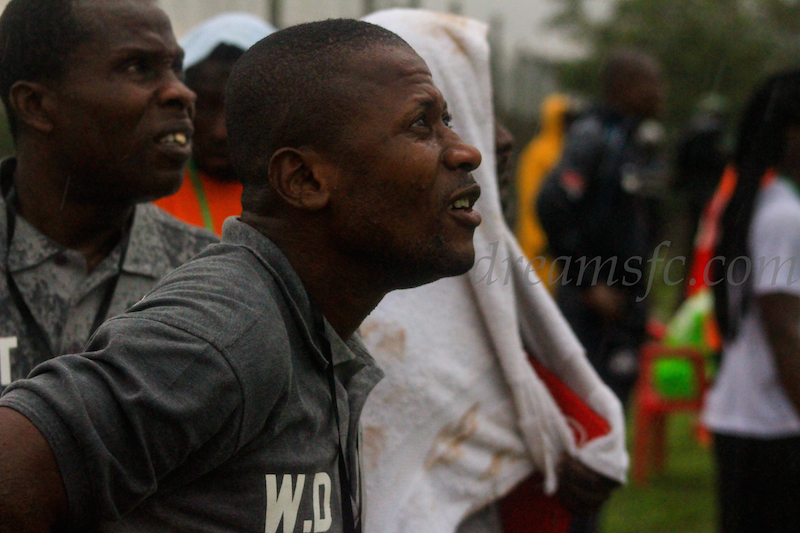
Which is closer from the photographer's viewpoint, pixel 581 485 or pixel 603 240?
pixel 581 485

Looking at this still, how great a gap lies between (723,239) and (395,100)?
239 centimetres

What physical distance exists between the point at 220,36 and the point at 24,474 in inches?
76.3

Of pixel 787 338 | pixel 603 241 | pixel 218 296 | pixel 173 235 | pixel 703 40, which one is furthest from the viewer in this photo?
pixel 703 40

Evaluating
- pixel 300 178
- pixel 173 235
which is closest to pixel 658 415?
pixel 173 235

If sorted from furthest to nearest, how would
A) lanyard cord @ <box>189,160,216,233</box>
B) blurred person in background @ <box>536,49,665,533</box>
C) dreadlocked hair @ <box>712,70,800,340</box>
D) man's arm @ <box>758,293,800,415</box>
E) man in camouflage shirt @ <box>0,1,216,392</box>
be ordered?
blurred person in background @ <box>536,49,665,533</box> < dreadlocked hair @ <box>712,70,800,340</box> < man's arm @ <box>758,293,800,415</box> < lanyard cord @ <box>189,160,216,233</box> < man in camouflage shirt @ <box>0,1,216,392</box>

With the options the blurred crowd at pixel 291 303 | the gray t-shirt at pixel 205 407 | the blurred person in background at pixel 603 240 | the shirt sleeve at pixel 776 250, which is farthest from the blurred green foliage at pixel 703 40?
the gray t-shirt at pixel 205 407

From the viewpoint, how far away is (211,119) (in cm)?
289

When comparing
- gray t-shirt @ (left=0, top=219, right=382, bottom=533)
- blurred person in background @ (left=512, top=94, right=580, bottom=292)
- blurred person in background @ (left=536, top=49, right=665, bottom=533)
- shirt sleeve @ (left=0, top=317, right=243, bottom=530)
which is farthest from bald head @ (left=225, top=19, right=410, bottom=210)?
blurred person in background @ (left=512, top=94, right=580, bottom=292)

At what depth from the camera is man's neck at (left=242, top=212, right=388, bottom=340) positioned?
1674mm

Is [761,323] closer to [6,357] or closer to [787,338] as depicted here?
[787,338]

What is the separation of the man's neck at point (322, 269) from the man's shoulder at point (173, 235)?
59 cm

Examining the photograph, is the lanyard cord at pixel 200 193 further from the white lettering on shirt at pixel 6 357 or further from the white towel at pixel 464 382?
the white lettering on shirt at pixel 6 357

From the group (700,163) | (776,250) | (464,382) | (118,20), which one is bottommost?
(700,163)

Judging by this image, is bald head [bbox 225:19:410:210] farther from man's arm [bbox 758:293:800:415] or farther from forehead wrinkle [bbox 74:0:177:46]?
man's arm [bbox 758:293:800:415]
